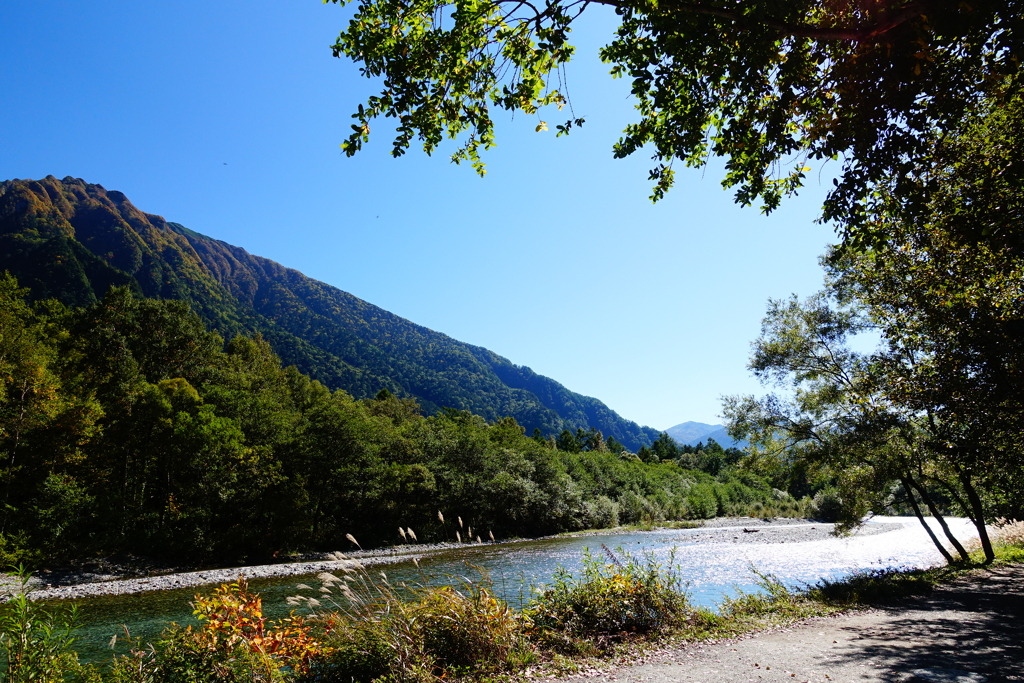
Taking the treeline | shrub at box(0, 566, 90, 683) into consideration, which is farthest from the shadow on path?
shrub at box(0, 566, 90, 683)

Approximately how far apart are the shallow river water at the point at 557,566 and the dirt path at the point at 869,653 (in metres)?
1.75

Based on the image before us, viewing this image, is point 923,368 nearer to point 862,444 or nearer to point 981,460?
point 981,460

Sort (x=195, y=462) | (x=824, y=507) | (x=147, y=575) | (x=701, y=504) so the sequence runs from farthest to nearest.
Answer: (x=701, y=504)
(x=824, y=507)
(x=195, y=462)
(x=147, y=575)

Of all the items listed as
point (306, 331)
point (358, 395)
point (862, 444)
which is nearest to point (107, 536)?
point (862, 444)

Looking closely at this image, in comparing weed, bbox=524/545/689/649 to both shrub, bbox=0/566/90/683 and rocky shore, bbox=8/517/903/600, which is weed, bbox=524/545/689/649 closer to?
shrub, bbox=0/566/90/683

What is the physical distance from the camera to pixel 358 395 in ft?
447

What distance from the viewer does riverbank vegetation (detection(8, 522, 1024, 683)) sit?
4.50 metres

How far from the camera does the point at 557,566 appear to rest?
9.16m

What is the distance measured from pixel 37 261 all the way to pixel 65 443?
8996 centimetres

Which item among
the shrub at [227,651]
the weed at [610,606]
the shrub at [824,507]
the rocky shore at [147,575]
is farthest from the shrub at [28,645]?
the shrub at [824,507]

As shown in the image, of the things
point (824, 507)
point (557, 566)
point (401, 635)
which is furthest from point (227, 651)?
point (824, 507)

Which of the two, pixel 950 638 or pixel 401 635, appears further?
pixel 950 638

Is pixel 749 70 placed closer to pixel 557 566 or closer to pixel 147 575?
pixel 557 566

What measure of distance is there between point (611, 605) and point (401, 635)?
3499mm
